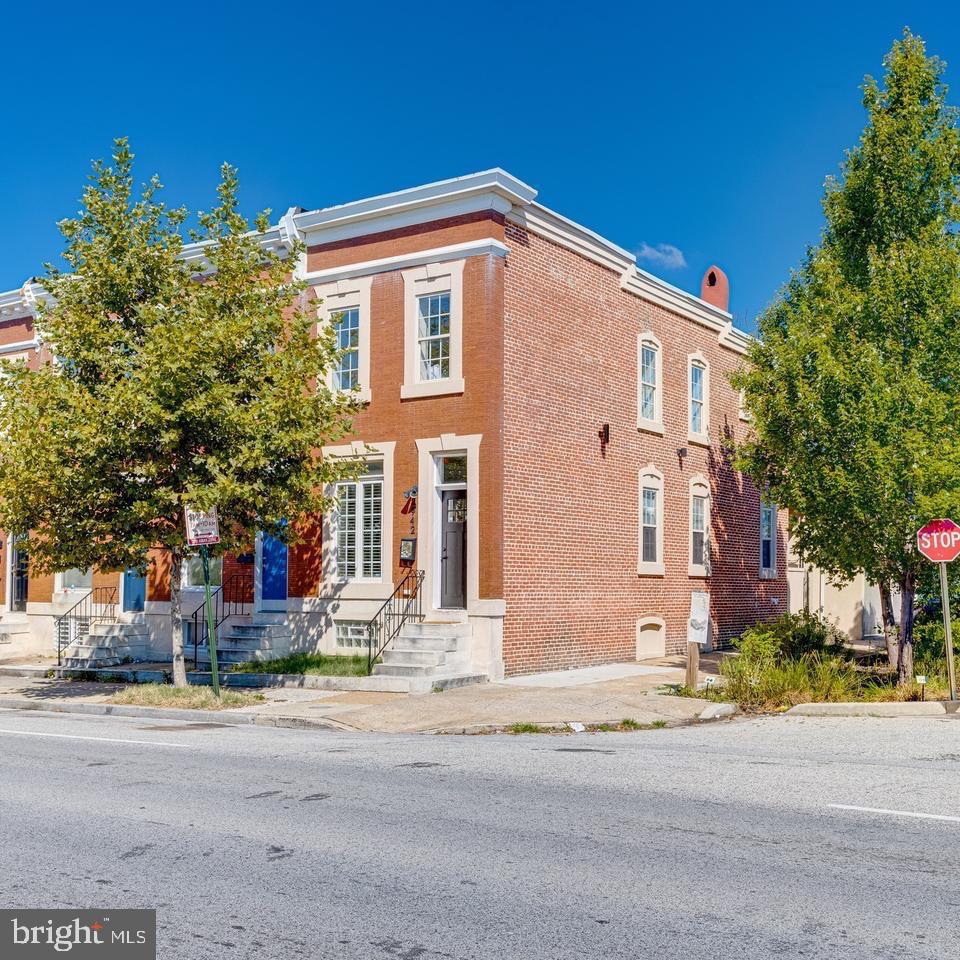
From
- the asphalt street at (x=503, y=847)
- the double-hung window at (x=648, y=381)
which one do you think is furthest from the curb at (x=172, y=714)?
the double-hung window at (x=648, y=381)

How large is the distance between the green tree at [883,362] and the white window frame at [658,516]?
3.88 metres

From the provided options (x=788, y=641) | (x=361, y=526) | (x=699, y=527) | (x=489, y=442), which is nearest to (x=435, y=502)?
(x=489, y=442)

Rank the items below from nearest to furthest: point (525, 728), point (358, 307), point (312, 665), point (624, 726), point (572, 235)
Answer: point (525, 728), point (624, 726), point (312, 665), point (358, 307), point (572, 235)

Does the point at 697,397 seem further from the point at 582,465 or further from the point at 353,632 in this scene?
the point at 353,632

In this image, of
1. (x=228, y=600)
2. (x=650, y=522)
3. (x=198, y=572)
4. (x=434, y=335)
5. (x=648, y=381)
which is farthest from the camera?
(x=648, y=381)

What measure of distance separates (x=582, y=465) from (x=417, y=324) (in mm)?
4347

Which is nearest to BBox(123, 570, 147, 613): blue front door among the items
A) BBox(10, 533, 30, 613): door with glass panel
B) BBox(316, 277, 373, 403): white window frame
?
BBox(10, 533, 30, 613): door with glass panel

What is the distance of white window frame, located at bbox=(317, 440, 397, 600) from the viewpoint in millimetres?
19531

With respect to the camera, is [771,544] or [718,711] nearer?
[718,711]

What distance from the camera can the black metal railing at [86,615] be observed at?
23.8m

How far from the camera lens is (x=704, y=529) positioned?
25.6 m

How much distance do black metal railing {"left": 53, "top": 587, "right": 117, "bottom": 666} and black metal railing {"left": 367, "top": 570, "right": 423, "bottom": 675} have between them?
7581mm

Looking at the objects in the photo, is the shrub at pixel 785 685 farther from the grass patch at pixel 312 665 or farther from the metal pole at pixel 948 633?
the grass patch at pixel 312 665

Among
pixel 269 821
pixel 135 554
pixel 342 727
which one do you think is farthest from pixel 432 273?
pixel 269 821
